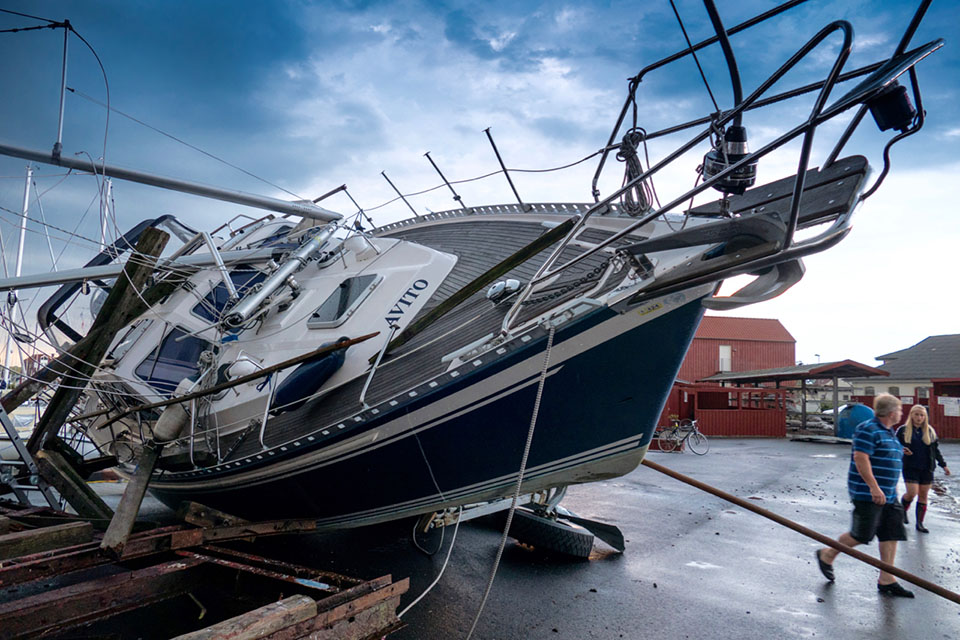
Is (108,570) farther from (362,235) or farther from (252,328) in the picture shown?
(362,235)

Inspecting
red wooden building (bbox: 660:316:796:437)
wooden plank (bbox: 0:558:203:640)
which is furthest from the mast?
red wooden building (bbox: 660:316:796:437)

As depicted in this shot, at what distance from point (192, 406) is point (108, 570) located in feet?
6.53

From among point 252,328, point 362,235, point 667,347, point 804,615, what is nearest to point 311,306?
point 252,328

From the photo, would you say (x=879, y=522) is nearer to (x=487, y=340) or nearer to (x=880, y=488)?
(x=880, y=488)

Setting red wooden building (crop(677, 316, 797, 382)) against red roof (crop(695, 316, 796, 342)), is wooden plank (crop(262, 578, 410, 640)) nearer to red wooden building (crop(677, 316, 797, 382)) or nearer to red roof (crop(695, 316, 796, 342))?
red wooden building (crop(677, 316, 797, 382))

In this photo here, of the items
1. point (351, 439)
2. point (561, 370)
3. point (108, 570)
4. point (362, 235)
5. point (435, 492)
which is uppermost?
point (362, 235)

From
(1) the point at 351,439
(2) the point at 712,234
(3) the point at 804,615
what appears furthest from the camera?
(3) the point at 804,615

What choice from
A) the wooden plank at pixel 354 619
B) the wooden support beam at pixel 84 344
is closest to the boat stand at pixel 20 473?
the wooden support beam at pixel 84 344

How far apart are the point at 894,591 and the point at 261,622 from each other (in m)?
4.95

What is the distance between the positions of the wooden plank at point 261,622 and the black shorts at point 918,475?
7133 mm

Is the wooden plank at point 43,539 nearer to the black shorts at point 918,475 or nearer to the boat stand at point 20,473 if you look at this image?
the boat stand at point 20,473

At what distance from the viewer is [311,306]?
5949mm

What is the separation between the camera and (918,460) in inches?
274

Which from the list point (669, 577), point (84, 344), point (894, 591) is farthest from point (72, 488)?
point (894, 591)
